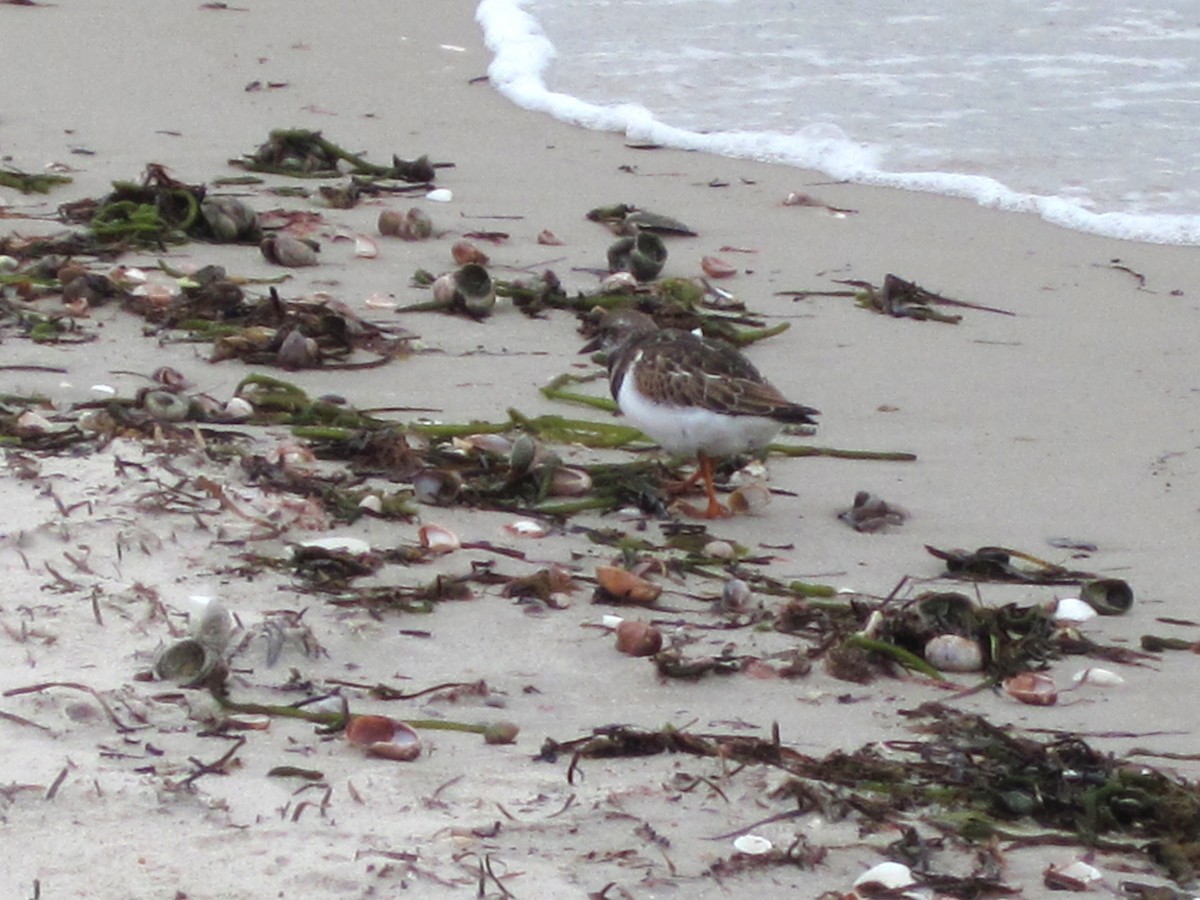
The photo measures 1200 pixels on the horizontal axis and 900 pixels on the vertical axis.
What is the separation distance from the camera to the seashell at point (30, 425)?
361 centimetres

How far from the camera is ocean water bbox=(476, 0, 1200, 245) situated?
6238 millimetres

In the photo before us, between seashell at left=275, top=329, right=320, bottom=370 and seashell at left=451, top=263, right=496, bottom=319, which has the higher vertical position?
seashell at left=451, top=263, right=496, bottom=319

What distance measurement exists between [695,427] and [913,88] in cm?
378

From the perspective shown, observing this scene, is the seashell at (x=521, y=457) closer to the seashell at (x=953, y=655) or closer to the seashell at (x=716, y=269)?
the seashell at (x=953, y=655)

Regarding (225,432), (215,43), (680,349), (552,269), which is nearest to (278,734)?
(225,432)

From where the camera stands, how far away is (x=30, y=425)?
3.63 meters

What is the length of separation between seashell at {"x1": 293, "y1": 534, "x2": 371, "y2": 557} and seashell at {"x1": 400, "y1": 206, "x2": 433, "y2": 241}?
2124 millimetres

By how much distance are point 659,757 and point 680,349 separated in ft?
5.02

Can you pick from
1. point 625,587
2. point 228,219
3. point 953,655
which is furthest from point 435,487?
point 228,219

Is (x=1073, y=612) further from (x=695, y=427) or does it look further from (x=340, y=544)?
(x=340, y=544)

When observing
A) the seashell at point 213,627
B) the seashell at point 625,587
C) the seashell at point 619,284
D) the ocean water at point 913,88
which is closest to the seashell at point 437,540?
the seashell at point 625,587

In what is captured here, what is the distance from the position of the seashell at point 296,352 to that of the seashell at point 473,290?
20.9 inches

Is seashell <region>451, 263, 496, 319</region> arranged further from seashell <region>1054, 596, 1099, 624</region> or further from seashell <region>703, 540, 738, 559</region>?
seashell <region>1054, 596, 1099, 624</region>

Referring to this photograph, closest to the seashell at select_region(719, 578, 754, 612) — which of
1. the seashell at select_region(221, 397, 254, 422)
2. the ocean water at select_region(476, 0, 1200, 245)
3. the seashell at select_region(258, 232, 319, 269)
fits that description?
the seashell at select_region(221, 397, 254, 422)
